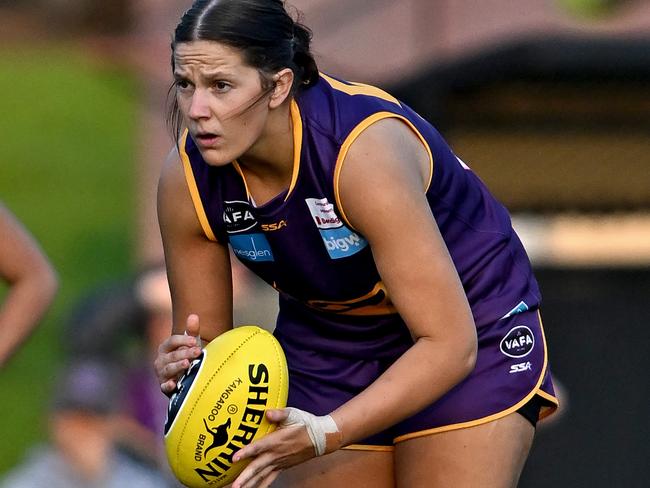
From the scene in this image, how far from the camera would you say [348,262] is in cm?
397

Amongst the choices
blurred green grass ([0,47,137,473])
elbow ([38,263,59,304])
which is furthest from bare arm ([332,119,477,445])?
blurred green grass ([0,47,137,473])

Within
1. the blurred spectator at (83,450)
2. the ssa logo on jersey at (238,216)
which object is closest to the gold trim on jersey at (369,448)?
the ssa logo on jersey at (238,216)

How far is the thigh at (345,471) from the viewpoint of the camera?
169 inches

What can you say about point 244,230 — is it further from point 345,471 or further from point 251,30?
point 345,471

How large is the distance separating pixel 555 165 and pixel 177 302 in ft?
21.9

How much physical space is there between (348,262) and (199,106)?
0.60 meters

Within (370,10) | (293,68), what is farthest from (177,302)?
(370,10)

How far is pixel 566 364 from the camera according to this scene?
32.7 feet

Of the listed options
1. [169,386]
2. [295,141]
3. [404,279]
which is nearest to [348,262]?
[404,279]

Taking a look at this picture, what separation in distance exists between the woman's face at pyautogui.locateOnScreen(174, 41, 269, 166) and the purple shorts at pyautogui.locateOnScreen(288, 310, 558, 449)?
847 millimetres

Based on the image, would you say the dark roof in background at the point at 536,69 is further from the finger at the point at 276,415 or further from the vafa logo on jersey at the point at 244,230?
the finger at the point at 276,415

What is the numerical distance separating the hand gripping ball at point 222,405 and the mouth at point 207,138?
507 millimetres

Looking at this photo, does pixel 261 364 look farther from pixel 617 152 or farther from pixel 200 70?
pixel 617 152

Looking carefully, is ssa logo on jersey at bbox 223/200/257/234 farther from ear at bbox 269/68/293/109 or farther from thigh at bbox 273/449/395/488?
thigh at bbox 273/449/395/488
